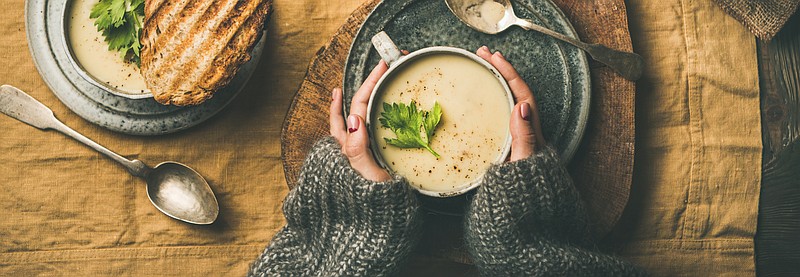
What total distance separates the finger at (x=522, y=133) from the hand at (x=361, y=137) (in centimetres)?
24

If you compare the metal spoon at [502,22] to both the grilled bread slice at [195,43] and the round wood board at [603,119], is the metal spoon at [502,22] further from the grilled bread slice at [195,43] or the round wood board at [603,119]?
the grilled bread slice at [195,43]

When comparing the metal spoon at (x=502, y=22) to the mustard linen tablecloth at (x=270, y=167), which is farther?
the mustard linen tablecloth at (x=270, y=167)

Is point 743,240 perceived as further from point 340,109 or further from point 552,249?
point 340,109

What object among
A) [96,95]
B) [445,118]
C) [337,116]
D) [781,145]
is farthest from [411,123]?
[781,145]

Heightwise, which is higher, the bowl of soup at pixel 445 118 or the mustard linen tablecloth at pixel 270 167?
the bowl of soup at pixel 445 118

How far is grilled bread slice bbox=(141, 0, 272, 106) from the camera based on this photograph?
127cm

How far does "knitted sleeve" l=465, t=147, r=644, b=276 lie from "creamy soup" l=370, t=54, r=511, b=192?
5 cm

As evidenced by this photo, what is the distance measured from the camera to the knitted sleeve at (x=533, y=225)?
1182mm

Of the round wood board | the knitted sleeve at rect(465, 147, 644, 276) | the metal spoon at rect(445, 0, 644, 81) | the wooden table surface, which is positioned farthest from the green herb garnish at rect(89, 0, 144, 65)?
the wooden table surface

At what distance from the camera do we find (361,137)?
1.22 m

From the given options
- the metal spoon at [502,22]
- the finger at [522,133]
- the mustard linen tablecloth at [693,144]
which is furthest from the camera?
the mustard linen tablecloth at [693,144]

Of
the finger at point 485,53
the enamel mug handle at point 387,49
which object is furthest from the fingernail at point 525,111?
the enamel mug handle at point 387,49

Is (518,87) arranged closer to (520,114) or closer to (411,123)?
(520,114)

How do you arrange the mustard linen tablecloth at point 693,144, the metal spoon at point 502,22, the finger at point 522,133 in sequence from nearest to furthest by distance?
1. the finger at point 522,133
2. the metal spoon at point 502,22
3. the mustard linen tablecloth at point 693,144
